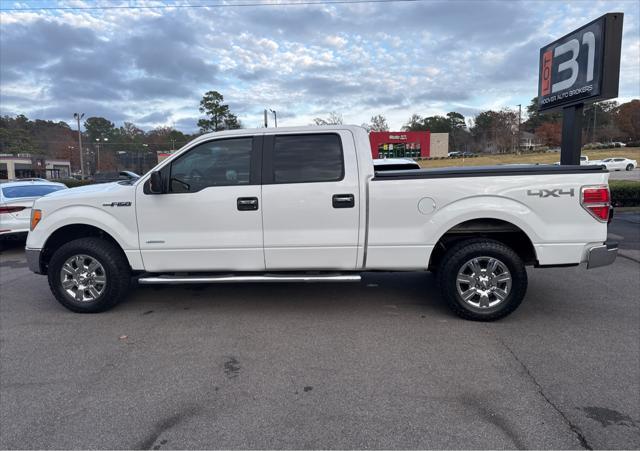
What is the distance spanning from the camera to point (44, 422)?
→ 283 cm

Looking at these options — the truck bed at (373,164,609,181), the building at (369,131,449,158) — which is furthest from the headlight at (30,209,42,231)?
the building at (369,131,449,158)

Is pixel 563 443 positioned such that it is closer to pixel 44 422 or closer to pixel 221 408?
pixel 221 408

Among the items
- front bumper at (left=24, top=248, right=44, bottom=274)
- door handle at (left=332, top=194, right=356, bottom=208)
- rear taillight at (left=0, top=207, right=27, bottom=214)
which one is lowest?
front bumper at (left=24, top=248, right=44, bottom=274)

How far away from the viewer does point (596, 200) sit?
167 inches

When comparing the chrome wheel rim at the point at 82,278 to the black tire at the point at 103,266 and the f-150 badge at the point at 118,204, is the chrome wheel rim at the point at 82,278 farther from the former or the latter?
the f-150 badge at the point at 118,204

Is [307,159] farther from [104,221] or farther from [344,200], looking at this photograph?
[104,221]

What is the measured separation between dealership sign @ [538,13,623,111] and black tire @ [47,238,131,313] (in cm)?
862

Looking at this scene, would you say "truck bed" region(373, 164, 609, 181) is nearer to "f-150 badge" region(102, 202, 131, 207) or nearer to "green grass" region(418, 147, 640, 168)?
"f-150 badge" region(102, 202, 131, 207)

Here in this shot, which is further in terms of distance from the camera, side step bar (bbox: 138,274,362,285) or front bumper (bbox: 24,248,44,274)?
front bumper (bbox: 24,248,44,274)

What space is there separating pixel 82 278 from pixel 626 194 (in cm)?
1527

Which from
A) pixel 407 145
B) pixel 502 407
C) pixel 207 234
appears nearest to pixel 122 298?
pixel 207 234

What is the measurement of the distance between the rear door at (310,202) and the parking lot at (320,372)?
72 cm

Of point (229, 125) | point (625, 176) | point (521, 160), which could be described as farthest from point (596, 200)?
point (229, 125)

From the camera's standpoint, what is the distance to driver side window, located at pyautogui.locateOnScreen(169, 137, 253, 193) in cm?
460
